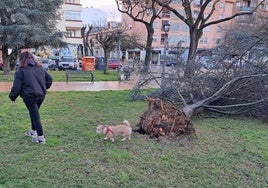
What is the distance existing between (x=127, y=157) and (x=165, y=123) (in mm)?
1406

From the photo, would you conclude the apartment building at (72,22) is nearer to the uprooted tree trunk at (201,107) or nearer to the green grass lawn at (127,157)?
the uprooted tree trunk at (201,107)

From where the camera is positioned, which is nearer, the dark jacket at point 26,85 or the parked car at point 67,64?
the dark jacket at point 26,85

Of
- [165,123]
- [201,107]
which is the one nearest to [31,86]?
[165,123]

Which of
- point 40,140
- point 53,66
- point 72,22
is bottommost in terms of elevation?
point 53,66

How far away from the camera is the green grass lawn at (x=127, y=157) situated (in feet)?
12.4

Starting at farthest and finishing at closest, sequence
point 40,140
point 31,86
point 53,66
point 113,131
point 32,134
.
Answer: point 53,66, point 32,134, point 113,131, point 40,140, point 31,86

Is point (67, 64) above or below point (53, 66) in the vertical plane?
above

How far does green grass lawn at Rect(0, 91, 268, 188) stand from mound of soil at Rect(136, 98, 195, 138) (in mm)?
216

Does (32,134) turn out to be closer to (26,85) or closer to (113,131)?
(26,85)

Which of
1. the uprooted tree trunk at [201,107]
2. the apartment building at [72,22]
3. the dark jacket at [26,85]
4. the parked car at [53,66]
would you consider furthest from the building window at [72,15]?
the dark jacket at [26,85]

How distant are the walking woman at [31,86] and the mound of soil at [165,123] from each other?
77.5 inches

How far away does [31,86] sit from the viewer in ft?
16.1

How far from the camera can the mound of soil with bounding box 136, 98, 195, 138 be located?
223 inches

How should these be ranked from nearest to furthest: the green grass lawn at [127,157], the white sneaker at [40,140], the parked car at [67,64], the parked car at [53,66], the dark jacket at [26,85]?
the green grass lawn at [127,157]
the dark jacket at [26,85]
the white sneaker at [40,140]
the parked car at [53,66]
the parked car at [67,64]
